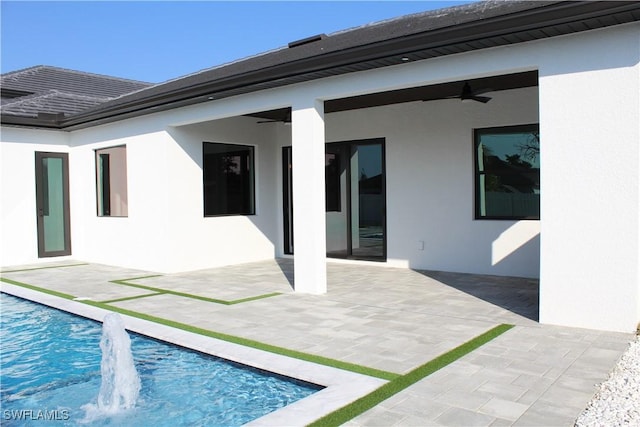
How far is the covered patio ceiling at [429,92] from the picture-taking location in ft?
24.9

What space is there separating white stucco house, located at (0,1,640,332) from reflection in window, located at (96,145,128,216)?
49mm

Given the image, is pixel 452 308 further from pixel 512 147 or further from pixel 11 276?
pixel 11 276

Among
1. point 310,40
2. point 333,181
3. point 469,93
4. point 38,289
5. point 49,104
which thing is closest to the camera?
point 469,93

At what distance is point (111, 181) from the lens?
11633 mm

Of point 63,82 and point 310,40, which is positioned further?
point 63,82

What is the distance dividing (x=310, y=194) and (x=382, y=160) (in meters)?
3.33

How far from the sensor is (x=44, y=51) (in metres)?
17.0

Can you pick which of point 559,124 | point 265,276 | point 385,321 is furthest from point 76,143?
point 559,124

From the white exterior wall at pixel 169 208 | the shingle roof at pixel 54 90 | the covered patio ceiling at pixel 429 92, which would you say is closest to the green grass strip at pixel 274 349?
the white exterior wall at pixel 169 208

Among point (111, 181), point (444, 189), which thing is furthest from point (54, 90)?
point (444, 189)

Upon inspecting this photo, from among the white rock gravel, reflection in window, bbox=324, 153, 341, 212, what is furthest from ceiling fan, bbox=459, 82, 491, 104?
the white rock gravel

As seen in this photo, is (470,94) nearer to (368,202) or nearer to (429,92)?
(429,92)

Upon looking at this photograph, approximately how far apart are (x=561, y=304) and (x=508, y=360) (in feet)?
4.77

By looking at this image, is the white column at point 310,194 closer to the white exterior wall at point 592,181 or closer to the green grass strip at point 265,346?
the green grass strip at point 265,346
